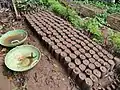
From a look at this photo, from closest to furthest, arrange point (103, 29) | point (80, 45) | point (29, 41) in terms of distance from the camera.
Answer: point (80, 45), point (29, 41), point (103, 29)

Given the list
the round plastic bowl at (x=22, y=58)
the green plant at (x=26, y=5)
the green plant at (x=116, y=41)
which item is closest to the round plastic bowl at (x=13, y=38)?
the round plastic bowl at (x=22, y=58)

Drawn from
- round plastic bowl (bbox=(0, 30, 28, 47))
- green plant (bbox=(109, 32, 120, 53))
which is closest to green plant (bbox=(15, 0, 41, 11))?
round plastic bowl (bbox=(0, 30, 28, 47))

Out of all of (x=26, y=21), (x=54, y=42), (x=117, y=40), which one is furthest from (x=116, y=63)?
(x=26, y=21)

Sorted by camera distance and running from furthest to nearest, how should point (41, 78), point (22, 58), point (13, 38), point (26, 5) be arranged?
point (26, 5), point (13, 38), point (22, 58), point (41, 78)

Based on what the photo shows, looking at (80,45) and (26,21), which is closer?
(80,45)

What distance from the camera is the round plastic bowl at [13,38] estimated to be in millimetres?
3799

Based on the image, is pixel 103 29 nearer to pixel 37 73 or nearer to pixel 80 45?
pixel 80 45

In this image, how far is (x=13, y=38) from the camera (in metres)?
4.01

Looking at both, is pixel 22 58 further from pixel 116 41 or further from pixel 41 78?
pixel 116 41

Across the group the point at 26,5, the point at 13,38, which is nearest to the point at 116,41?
the point at 13,38

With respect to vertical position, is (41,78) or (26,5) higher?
(26,5)

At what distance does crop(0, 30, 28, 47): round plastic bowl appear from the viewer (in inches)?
150

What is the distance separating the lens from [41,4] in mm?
5555

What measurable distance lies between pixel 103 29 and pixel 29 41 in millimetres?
2097
